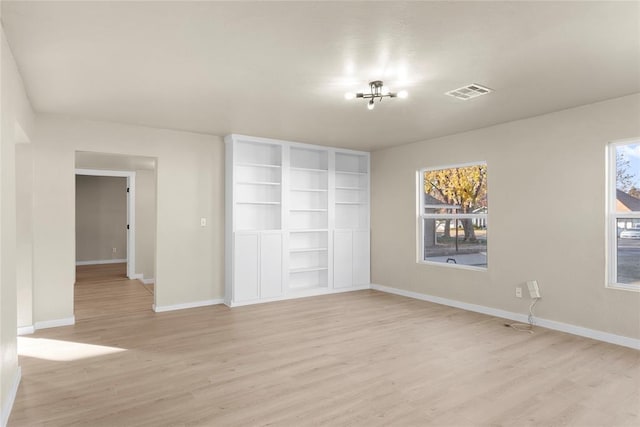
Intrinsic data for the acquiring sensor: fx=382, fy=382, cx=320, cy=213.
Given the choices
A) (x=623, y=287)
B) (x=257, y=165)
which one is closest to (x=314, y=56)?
(x=257, y=165)

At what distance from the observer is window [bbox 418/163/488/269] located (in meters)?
5.21

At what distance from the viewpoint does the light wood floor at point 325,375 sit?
245 centimetres

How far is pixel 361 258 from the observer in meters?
6.77

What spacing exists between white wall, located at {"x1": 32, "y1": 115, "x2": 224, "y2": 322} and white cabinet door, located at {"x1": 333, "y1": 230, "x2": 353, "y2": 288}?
191 cm

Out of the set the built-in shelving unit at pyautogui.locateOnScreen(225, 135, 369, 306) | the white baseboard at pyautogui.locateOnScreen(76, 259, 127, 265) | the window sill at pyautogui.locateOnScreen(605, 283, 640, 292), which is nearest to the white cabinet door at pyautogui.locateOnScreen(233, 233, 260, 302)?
the built-in shelving unit at pyautogui.locateOnScreen(225, 135, 369, 306)

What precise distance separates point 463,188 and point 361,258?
7.22 ft

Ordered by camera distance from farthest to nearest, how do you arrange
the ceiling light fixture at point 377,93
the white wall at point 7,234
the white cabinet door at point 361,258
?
1. the white cabinet door at point 361,258
2. the ceiling light fixture at point 377,93
3. the white wall at point 7,234

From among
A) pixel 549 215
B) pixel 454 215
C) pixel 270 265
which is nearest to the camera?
pixel 549 215

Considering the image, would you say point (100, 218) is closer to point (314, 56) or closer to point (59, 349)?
point (59, 349)

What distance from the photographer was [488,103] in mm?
3941

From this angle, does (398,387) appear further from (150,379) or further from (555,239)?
(555,239)

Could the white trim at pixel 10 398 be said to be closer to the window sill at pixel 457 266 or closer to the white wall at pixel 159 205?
the white wall at pixel 159 205

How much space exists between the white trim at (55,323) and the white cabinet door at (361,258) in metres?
4.15

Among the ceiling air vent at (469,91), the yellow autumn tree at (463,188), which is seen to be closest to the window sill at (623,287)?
the yellow autumn tree at (463,188)
